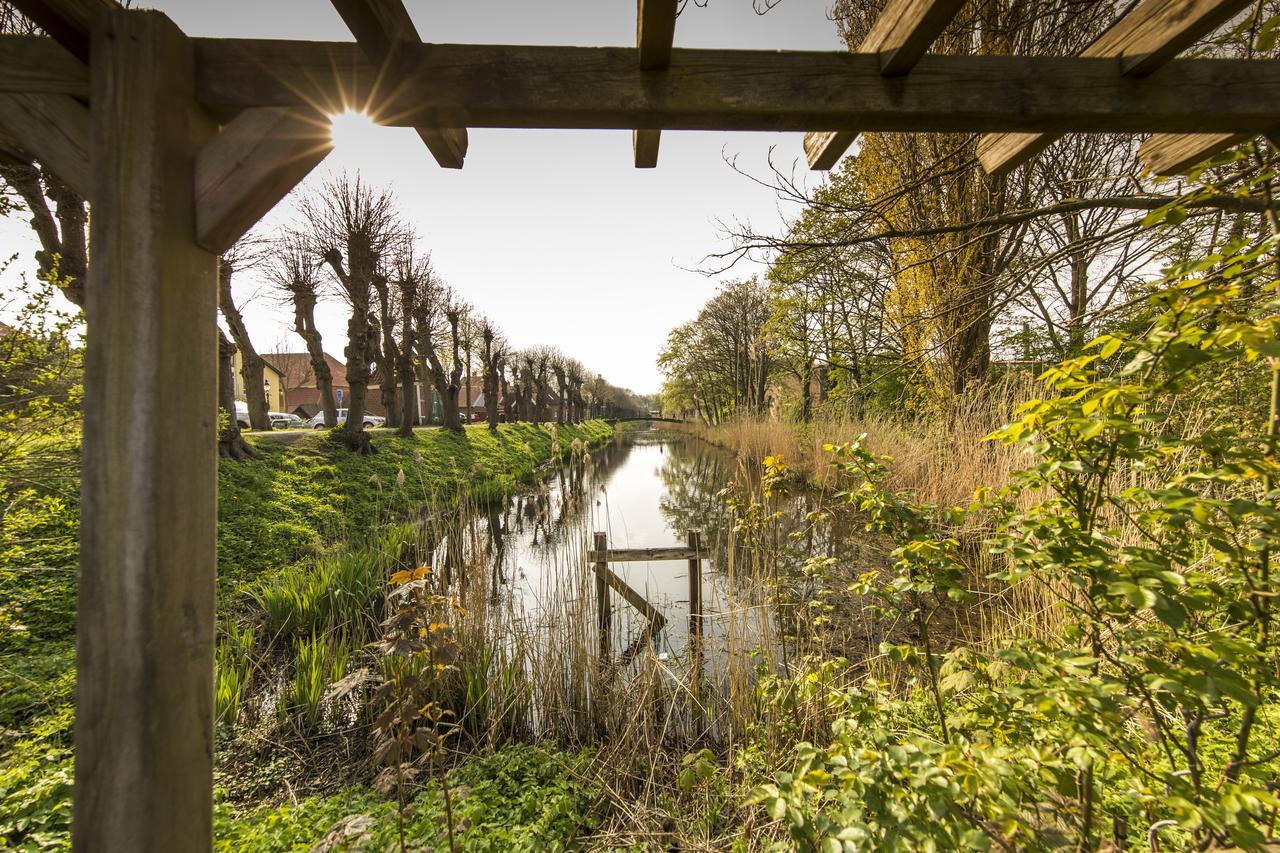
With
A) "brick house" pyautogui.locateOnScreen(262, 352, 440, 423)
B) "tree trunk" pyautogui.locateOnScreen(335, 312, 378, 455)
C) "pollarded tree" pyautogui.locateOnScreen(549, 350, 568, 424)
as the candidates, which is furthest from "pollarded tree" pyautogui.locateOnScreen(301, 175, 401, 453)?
"brick house" pyautogui.locateOnScreen(262, 352, 440, 423)

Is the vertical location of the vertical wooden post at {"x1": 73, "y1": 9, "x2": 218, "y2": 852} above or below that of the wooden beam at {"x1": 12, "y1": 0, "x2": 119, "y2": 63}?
below

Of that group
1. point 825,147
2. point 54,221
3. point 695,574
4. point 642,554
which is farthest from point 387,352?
point 825,147

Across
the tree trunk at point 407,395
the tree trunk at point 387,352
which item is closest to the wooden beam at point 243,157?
the tree trunk at point 387,352

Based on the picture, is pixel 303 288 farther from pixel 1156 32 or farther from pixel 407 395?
pixel 1156 32

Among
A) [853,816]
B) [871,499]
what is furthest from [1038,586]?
[853,816]

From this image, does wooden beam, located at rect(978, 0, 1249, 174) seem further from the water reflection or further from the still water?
the still water

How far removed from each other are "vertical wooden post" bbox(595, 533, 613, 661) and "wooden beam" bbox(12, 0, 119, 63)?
3267 millimetres

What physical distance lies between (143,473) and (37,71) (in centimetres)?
111

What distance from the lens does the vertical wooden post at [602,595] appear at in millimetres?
3543

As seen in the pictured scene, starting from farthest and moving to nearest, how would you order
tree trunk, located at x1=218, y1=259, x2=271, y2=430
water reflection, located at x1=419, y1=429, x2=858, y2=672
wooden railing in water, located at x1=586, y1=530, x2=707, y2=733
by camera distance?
1. tree trunk, located at x1=218, y1=259, x2=271, y2=430
2. wooden railing in water, located at x1=586, y1=530, x2=707, y2=733
3. water reflection, located at x1=419, y1=429, x2=858, y2=672

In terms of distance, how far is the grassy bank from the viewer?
6.58 ft

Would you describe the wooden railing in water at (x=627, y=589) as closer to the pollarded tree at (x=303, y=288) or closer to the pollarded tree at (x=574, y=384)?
the pollarded tree at (x=303, y=288)

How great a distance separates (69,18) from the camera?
1.22 m

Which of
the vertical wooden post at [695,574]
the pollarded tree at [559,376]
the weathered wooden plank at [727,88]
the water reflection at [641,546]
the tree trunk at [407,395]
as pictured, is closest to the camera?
the weathered wooden plank at [727,88]
